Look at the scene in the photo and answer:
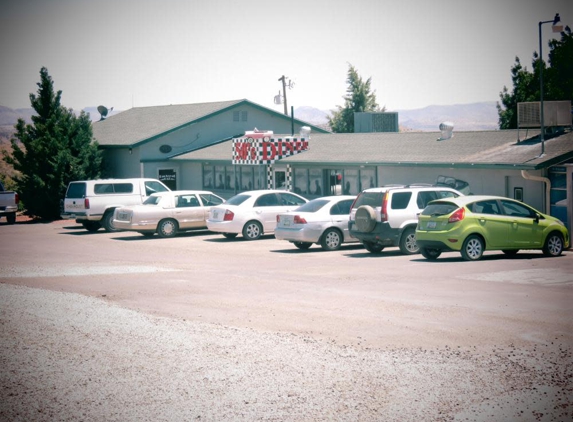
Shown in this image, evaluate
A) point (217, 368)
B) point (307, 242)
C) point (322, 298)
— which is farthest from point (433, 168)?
point (217, 368)

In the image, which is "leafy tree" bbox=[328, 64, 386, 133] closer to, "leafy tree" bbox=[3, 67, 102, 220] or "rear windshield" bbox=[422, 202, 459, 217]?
"leafy tree" bbox=[3, 67, 102, 220]

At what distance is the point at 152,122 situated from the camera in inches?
1912

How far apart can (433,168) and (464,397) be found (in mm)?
21338

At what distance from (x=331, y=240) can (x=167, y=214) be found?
7.65 m

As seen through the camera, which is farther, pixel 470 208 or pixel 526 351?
pixel 470 208

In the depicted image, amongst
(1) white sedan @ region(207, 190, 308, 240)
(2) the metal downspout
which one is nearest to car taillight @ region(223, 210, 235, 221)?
(1) white sedan @ region(207, 190, 308, 240)

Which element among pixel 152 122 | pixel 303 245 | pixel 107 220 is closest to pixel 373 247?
pixel 303 245

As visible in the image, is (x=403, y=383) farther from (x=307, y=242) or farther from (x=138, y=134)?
(x=138, y=134)

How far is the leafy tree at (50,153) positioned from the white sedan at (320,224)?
21.2m

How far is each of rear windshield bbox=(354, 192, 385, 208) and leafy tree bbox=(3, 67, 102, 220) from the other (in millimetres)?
23457

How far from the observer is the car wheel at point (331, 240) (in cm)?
2243

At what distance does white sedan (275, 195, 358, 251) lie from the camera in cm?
A: 2227

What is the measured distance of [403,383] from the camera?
834 cm

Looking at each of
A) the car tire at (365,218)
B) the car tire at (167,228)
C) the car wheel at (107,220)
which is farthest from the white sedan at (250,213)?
the car tire at (365,218)
